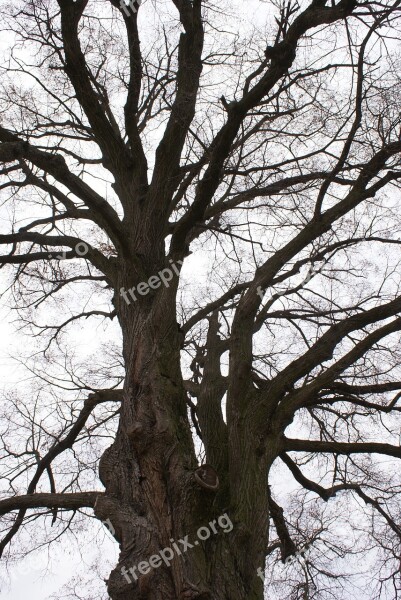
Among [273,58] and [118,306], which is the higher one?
[273,58]

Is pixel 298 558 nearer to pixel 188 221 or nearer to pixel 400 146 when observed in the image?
pixel 188 221

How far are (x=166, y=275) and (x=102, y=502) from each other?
1.67m

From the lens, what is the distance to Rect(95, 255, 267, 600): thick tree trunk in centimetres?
265

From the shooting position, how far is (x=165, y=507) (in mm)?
2885

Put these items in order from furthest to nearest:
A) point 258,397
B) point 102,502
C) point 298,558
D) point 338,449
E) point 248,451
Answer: point 298,558
point 338,449
point 258,397
point 248,451
point 102,502

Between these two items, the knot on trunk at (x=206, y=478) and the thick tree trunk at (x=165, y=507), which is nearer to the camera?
the thick tree trunk at (x=165, y=507)

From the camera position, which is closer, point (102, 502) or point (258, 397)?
point (102, 502)

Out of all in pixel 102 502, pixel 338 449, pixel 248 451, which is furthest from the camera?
pixel 338 449

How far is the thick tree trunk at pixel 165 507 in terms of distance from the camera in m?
2.65

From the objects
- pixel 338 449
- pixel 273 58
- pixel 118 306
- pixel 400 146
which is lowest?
pixel 338 449

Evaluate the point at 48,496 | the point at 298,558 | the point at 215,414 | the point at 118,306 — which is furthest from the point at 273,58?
the point at 298,558

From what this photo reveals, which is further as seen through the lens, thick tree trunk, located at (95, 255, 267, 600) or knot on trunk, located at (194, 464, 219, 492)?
knot on trunk, located at (194, 464, 219, 492)

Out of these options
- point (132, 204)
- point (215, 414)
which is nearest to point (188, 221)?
point (132, 204)

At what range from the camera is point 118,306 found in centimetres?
421
